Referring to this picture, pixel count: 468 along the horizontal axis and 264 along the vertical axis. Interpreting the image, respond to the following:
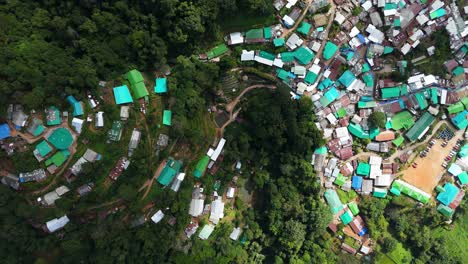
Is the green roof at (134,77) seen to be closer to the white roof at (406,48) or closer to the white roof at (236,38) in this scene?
the white roof at (236,38)

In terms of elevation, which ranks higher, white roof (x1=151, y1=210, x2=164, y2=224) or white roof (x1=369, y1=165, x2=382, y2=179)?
white roof (x1=369, y1=165, x2=382, y2=179)

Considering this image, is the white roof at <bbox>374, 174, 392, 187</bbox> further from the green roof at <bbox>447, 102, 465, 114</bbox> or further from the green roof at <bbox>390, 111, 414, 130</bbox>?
the green roof at <bbox>447, 102, 465, 114</bbox>

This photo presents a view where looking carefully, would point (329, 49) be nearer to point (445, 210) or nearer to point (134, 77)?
point (134, 77)

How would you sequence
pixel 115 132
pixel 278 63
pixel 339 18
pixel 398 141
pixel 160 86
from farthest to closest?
pixel 398 141, pixel 339 18, pixel 278 63, pixel 160 86, pixel 115 132

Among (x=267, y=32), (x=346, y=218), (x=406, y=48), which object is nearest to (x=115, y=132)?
(x=267, y=32)

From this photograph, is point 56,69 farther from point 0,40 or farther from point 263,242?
point 263,242

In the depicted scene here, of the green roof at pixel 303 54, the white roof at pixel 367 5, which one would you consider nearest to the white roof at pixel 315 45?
the green roof at pixel 303 54

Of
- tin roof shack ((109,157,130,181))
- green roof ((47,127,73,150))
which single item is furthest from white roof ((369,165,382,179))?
green roof ((47,127,73,150))
